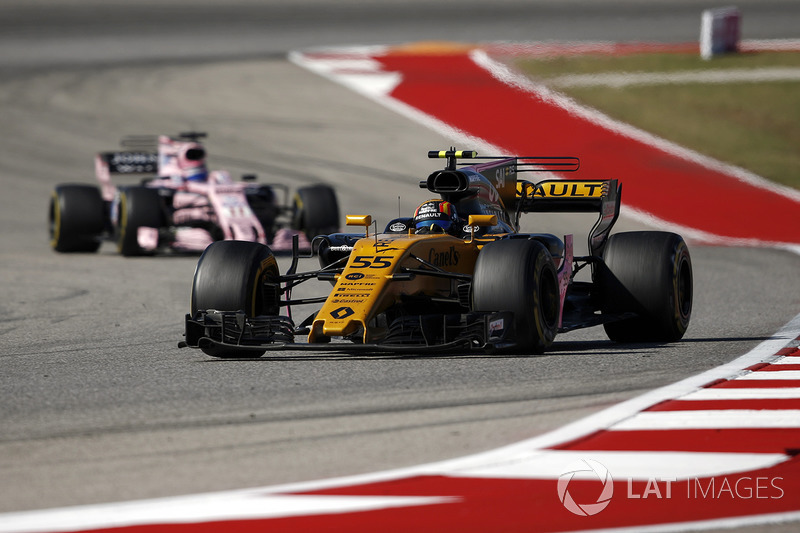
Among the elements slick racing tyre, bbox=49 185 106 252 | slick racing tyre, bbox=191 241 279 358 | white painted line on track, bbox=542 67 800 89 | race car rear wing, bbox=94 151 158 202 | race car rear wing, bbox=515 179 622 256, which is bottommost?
slick racing tyre, bbox=49 185 106 252

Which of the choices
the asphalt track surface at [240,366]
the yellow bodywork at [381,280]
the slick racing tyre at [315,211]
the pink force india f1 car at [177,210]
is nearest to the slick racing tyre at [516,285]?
the asphalt track surface at [240,366]

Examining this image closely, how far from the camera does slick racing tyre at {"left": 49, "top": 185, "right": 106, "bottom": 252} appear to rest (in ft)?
60.4

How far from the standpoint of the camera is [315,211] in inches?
714

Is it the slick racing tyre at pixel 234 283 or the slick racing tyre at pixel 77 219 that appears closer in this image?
the slick racing tyre at pixel 234 283

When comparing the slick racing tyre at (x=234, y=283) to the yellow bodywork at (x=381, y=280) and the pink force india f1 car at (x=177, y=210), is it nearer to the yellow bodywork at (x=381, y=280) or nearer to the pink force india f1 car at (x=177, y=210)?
the yellow bodywork at (x=381, y=280)

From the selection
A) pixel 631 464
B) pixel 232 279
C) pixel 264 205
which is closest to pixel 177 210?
pixel 264 205

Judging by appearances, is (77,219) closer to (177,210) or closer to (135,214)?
(135,214)

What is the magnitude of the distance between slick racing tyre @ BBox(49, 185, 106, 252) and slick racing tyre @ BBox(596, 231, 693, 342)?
1033cm

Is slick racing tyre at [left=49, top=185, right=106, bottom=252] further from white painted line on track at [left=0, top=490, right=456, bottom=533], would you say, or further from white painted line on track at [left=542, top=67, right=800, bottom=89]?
white painted line on track at [left=0, top=490, right=456, bottom=533]

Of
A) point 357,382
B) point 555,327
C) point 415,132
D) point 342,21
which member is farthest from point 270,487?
point 342,21

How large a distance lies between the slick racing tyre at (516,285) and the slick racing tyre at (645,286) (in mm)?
1361

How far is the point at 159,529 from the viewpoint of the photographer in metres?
4.89

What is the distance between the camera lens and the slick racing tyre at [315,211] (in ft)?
59.4
